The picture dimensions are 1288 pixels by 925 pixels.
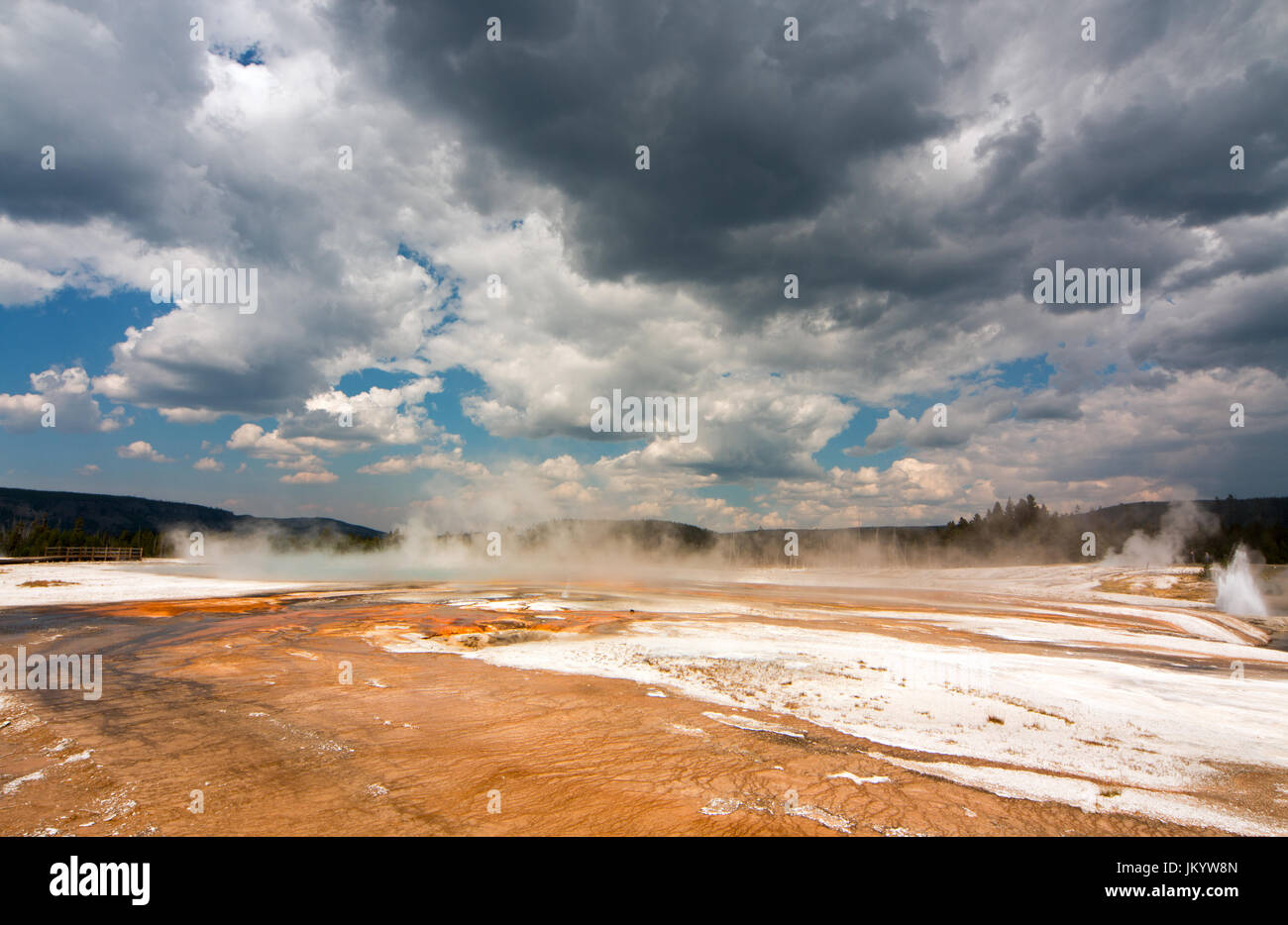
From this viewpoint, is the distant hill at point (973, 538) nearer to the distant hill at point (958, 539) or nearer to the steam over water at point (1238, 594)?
the distant hill at point (958, 539)

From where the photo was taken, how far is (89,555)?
270 feet

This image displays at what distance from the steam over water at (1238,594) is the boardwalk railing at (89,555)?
411 ft

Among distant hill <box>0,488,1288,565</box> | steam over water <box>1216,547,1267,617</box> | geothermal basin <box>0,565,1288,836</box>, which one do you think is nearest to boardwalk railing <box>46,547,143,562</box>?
distant hill <box>0,488,1288,565</box>

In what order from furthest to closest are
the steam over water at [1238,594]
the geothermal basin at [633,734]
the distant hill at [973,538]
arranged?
the distant hill at [973,538]
the steam over water at [1238,594]
the geothermal basin at [633,734]

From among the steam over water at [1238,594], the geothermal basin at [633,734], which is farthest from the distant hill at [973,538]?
the geothermal basin at [633,734]

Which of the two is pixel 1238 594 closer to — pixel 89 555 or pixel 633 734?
pixel 633 734

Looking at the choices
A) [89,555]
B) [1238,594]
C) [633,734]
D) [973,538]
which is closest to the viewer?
[633,734]

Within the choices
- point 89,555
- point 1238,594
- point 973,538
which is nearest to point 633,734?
point 1238,594

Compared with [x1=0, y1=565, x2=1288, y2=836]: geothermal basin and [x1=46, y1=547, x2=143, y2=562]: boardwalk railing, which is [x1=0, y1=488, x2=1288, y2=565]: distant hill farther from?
[x1=0, y1=565, x2=1288, y2=836]: geothermal basin

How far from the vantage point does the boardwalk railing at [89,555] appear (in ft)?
256

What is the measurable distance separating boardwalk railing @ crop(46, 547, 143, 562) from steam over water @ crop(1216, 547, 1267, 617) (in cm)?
12540

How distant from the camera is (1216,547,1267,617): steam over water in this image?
42.2 m

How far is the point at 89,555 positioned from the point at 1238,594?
135 metres
